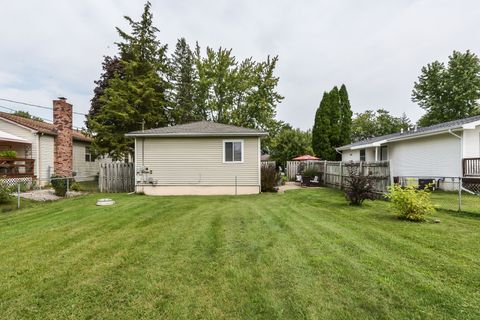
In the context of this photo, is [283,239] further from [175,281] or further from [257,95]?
[257,95]

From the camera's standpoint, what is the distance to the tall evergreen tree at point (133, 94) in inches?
723

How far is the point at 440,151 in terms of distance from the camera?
43.0 ft

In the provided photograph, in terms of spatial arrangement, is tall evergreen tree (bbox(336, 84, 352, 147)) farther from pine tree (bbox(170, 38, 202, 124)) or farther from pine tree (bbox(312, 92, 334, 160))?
pine tree (bbox(170, 38, 202, 124))

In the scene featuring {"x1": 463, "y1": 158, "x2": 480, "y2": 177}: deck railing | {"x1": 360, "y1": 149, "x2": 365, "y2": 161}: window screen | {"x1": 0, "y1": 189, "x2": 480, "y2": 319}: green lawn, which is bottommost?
{"x1": 0, "y1": 189, "x2": 480, "y2": 319}: green lawn

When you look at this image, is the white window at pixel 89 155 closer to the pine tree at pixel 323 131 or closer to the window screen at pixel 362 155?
the pine tree at pixel 323 131

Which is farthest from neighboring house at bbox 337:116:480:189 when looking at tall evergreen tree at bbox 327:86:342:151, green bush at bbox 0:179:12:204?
green bush at bbox 0:179:12:204

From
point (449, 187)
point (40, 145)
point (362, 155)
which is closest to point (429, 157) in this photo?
point (449, 187)

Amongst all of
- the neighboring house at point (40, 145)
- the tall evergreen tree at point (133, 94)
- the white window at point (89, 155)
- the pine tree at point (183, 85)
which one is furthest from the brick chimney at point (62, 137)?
the pine tree at point (183, 85)

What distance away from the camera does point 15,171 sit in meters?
13.9

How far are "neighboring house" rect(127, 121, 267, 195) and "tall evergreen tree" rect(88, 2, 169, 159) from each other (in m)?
7.71

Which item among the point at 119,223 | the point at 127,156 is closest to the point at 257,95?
the point at 127,156

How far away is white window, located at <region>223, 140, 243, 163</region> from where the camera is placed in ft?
39.4

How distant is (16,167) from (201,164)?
1088 cm

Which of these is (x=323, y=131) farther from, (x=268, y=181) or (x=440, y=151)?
(x=268, y=181)
